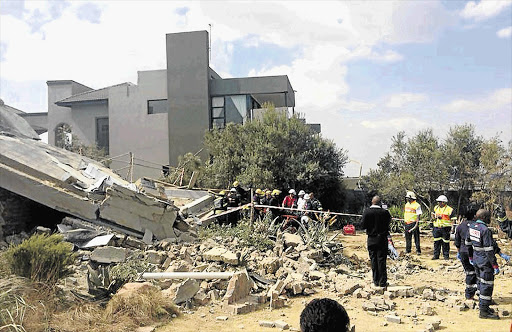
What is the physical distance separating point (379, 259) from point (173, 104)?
2202cm

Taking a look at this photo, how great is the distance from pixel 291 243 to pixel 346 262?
1299mm

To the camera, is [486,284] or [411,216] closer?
[486,284]

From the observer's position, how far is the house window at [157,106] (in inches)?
1163

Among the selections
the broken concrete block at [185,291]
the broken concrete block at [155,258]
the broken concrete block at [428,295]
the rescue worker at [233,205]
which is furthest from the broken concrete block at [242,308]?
the rescue worker at [233,205]

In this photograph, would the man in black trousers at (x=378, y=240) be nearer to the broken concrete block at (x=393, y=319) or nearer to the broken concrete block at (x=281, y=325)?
the broken concrete block at (x=393, y=319)

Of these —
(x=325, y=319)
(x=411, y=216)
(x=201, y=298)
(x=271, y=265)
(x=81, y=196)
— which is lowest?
(x=201, y=298)

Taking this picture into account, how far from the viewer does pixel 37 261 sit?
21.5ft

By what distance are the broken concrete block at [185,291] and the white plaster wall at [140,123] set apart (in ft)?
72.0

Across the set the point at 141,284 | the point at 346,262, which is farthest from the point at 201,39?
the point at 141,284

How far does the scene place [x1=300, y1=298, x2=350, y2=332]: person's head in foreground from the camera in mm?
2254

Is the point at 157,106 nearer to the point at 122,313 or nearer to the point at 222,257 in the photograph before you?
the point at 222,257

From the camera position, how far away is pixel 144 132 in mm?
29641

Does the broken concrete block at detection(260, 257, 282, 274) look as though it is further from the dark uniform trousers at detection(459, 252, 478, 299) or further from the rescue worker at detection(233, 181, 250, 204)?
the rescue worker at detection(233, 181, 250, 204)

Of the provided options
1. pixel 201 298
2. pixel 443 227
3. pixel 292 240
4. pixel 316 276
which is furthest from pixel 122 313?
pixel 443 227
